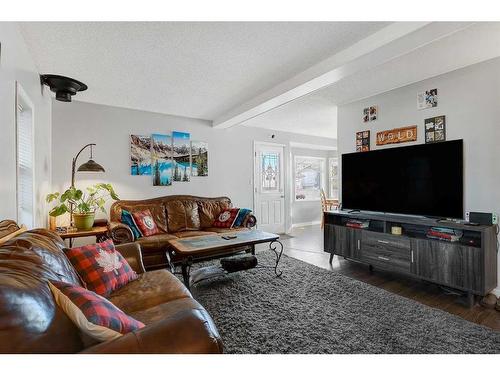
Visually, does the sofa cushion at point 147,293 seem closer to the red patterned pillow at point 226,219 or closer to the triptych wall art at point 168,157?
the red patterned pillow at point 226,219

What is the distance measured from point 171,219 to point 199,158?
131 cm

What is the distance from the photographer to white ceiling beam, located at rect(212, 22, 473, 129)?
1785 mm

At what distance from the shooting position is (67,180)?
364 cm

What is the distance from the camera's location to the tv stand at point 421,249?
7.26ft

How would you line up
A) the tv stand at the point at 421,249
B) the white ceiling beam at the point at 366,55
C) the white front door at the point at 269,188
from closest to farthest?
the white ceiling beam at the point at 366,55
the tv stand at the point at 421,249
the white front door at the point at 269,188

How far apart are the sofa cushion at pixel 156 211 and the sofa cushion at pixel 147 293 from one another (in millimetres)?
2014

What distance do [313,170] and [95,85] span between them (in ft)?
18.9

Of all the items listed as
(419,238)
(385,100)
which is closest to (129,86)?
(385,100)

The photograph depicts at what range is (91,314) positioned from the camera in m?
0.92

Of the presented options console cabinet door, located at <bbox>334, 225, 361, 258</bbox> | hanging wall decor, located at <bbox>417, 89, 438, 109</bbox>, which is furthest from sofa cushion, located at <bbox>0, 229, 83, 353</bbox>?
hanging wall decor, located at <bbox>417, 89, 438, 109</bbox>

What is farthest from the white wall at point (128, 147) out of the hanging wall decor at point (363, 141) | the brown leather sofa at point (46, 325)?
the brown leather sofa at point (46, 325)

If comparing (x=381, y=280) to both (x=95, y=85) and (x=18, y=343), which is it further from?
Result: (x=95, y=85)
